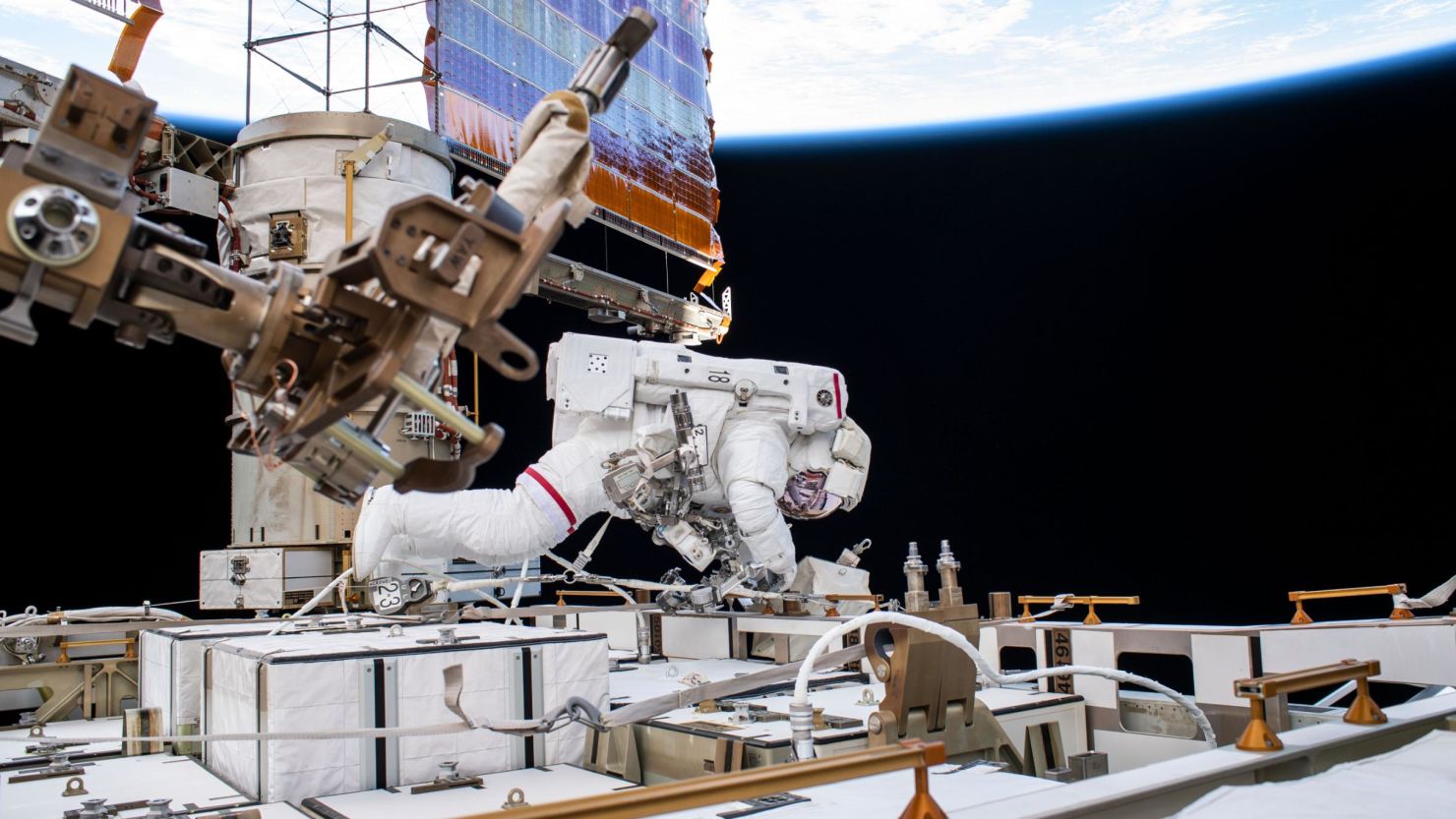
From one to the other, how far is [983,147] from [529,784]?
28.8ft

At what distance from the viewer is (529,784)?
9.05 ft

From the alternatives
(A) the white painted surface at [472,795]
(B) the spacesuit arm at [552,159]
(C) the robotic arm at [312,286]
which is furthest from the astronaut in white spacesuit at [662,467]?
(B) the spacesuit arm at [552,159]

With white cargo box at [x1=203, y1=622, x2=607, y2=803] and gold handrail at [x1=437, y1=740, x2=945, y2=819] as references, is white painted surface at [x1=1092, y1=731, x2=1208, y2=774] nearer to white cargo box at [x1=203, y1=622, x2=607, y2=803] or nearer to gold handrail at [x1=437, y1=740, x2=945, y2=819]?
white cargo box at [x1=203, y1=622, x2=607, y2=803]

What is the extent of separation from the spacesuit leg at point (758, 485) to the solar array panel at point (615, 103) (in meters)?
3.24

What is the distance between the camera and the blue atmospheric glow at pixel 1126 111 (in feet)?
25.9

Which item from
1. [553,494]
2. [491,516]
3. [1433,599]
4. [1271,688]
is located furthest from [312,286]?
[1433,599]

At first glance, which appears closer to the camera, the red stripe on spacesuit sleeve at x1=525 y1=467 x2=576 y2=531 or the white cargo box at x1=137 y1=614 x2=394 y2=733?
the white cargo box at x1=137 y1=614 x2=394 y2=733

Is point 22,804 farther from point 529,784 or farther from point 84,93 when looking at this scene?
point 84,93

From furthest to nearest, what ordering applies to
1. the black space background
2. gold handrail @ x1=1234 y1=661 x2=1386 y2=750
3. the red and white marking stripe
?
1. the black space background
2. the red and white marking stripe
3. gold handrail @ x1=1234 y1=661 x2=1386 y2=750

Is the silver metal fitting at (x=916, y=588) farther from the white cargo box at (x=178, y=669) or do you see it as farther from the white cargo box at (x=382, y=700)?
the white cargo box at (x=178, y=669)

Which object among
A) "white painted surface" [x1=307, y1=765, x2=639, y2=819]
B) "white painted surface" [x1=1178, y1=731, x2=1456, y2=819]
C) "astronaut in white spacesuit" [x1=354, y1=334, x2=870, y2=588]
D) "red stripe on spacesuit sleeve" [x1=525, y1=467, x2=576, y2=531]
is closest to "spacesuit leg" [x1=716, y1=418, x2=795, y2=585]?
"astronaut in white spacesuit" [x1=354, y1=334, x2=870, y2=588]

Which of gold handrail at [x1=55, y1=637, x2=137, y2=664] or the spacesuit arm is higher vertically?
the spacesuit arm

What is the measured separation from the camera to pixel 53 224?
4.09ft

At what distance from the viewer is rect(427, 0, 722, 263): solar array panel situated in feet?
24.9
